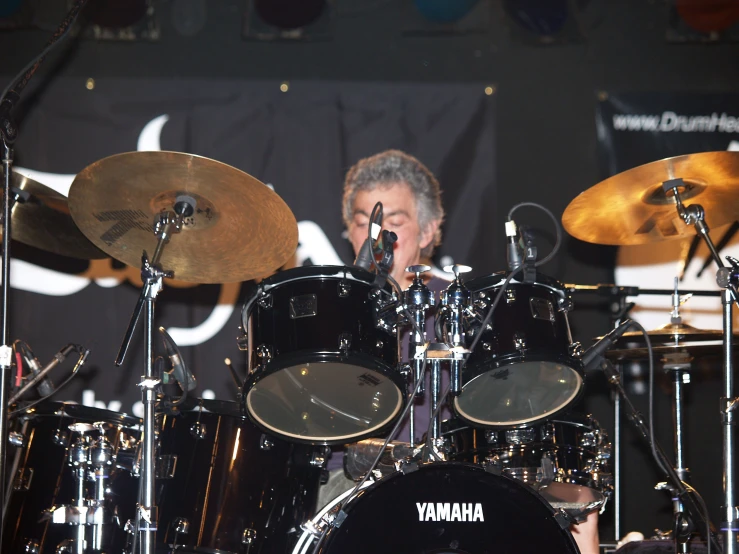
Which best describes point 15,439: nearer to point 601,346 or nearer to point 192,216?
point 192,216

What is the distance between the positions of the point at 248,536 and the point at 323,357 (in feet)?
2.00

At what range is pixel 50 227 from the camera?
9.70 feet

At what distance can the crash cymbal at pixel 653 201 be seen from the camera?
2.66m

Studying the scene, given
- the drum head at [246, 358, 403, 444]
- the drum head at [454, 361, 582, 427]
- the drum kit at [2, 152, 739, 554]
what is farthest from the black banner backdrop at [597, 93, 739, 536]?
the drum head at [246, 358, 403, 444]

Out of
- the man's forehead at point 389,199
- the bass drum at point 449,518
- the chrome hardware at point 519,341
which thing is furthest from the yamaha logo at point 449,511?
the man's forehead at point 389,199

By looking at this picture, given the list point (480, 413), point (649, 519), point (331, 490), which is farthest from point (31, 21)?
point (649, 519)

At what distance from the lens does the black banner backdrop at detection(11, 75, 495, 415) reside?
3738 millimetres

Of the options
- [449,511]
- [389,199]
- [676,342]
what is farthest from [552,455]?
[389,199]

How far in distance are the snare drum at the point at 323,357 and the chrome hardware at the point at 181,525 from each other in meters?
0.34

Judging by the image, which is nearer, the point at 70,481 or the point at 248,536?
the point at 248,536

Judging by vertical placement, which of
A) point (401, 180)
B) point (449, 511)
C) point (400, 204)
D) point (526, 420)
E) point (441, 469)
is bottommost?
point (449, 511)

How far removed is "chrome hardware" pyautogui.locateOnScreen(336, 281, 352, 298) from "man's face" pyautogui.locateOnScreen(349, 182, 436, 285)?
1.07 meters

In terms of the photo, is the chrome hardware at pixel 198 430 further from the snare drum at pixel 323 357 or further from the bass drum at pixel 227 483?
the snare drum at pixel 323 357

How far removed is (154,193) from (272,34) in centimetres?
166
